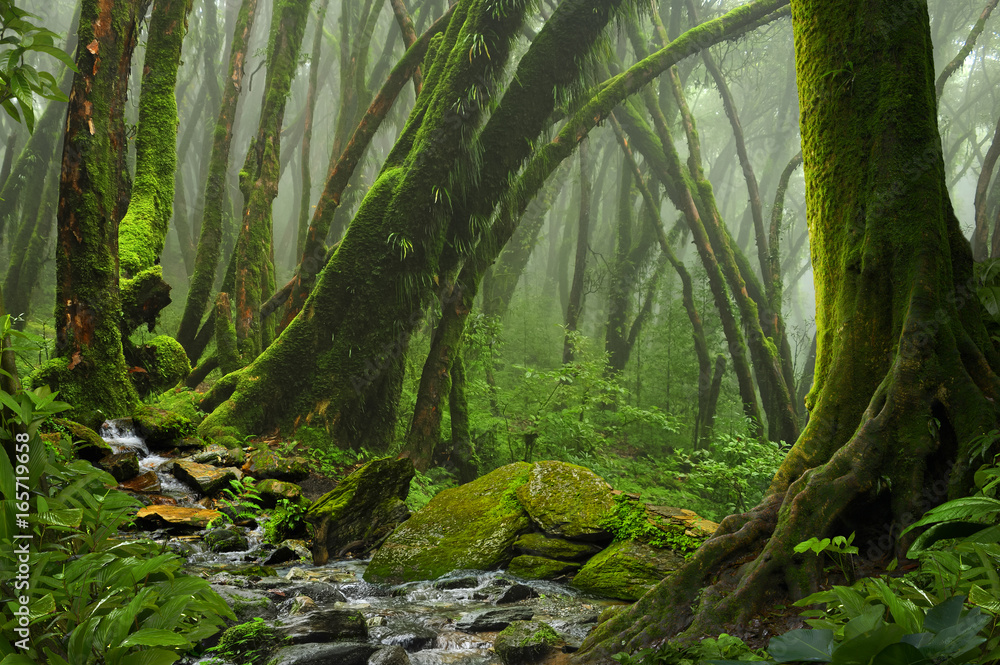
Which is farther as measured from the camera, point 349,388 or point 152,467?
point 349,388

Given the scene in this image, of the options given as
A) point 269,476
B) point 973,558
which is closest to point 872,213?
point 973,558

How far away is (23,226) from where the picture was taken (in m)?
13.8

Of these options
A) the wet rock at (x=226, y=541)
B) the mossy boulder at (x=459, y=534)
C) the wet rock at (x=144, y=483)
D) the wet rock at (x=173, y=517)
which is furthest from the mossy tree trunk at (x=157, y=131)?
the mossy boulder at (x=459, y=534)

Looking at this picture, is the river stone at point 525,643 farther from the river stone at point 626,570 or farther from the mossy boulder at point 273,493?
the mossy boulder at point 273,493

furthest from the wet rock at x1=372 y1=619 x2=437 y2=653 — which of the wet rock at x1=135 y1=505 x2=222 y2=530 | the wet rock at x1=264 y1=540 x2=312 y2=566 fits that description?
the wet rock at x1=135 y1=505 x2=222 y2=530

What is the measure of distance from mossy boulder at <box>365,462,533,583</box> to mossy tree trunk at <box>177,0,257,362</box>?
6.69 m

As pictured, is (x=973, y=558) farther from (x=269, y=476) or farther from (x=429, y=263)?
(x=429, y=263)

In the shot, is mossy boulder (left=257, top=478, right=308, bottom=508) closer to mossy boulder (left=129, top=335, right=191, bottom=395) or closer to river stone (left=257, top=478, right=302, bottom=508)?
river stone (left=257, top=478, right=302, bottom=508)

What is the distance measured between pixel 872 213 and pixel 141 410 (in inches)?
270

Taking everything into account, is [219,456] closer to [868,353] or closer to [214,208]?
[868,353]

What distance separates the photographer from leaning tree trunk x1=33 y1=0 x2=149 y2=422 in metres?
5.62

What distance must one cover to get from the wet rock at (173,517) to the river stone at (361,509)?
0.84 metres

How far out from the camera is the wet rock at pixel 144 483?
472 centimetres

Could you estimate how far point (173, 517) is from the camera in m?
4.39
